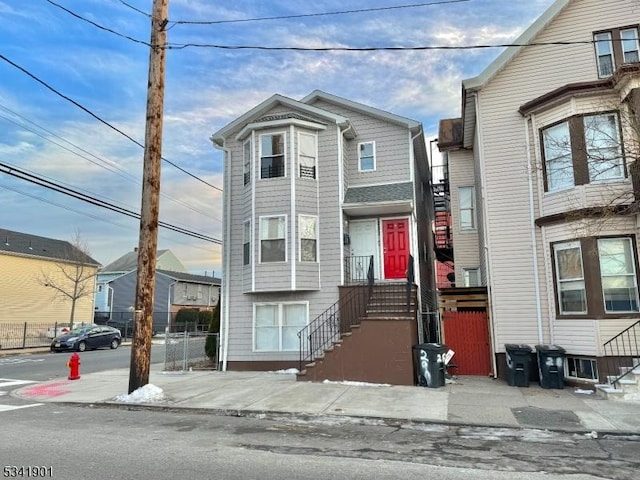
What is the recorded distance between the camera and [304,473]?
211 inches

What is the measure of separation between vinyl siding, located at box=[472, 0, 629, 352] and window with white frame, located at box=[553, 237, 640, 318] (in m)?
1.19

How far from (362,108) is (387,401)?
10.3 meters

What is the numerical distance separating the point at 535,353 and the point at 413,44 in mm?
8333

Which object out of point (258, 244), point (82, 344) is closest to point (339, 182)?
point (258, 244)

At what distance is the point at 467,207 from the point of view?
1820 centimetres

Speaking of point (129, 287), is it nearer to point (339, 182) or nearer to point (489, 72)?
point (339, 182)

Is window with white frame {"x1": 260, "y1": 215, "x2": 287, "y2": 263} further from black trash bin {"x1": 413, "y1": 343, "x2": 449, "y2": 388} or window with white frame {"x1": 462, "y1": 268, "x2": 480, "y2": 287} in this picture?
window with white frame {"x1": 462, "y1": 268, "x2": 480, "y2": 287}

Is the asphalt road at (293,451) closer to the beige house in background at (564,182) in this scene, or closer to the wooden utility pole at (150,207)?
the wooden utility pole at (150,207)

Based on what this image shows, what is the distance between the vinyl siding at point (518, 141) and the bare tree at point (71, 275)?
3053cm

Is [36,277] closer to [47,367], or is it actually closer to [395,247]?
[47,367]

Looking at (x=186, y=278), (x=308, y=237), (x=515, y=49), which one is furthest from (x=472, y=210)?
A: (x=186, y=278)

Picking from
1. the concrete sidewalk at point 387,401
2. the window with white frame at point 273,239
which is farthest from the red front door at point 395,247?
the concrete sidewalk at point 387,401

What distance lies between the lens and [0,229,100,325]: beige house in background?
3247 centimetres

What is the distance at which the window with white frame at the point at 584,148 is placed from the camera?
1166 cm
